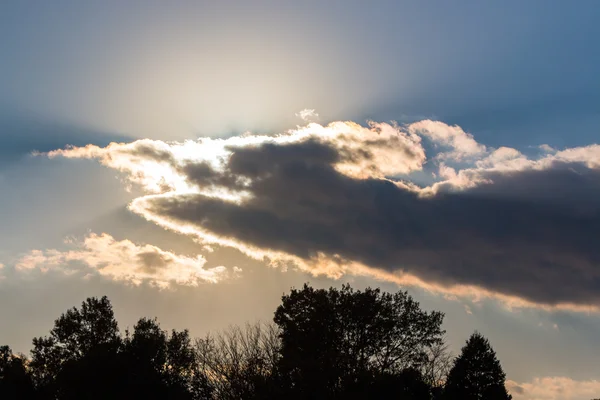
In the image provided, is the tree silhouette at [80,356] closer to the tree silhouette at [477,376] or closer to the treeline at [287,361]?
the treeline at [287,361]

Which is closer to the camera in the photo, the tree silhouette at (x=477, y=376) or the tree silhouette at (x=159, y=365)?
the tree silhouette at (x=477, y=376)

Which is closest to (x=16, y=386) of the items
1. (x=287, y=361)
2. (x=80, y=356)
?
(x=80, y=356)

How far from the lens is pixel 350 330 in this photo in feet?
213

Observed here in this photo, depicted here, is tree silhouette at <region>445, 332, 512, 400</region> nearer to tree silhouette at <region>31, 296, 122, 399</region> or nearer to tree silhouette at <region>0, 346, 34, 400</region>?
tree silhouette at <region>31, 296, 122, 399</region>

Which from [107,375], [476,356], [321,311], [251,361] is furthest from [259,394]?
[107,375]

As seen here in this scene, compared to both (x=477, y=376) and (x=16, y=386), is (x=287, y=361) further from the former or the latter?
(x=16, y=386)

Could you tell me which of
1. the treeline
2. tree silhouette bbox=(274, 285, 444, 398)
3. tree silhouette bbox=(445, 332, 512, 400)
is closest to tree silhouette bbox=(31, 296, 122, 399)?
the treeline

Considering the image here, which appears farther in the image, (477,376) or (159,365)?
(159,365)

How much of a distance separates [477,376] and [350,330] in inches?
579

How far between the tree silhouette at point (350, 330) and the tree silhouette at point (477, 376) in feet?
22.6

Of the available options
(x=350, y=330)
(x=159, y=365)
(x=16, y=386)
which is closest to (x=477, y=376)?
(x=350, y=330)

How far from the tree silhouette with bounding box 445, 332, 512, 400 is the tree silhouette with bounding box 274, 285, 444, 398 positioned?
271 inches

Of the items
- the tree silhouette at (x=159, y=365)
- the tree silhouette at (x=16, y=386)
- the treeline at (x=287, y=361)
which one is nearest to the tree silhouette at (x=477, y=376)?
the treeline at (x=287, y=361)

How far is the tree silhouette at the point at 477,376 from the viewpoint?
5444 centimetres
